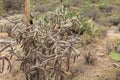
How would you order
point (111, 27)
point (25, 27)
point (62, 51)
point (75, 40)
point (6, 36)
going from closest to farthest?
point (62, 51) → point (75, 40) → point (25, 27) → point (6, 36) → point (111, 27)

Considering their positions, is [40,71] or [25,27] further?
[25,27]

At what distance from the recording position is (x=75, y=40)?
6.15m

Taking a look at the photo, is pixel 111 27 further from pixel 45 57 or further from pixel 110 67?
pixel 45 57

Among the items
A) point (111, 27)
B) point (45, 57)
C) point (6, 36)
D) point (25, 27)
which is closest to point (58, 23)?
point (25, 27)

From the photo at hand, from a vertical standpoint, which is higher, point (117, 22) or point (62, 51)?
point (62, 51)

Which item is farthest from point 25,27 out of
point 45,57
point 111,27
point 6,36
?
point 111,27

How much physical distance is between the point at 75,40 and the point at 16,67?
2.06 m

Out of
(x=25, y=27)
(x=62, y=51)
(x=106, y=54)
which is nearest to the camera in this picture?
(x=62, y=51)

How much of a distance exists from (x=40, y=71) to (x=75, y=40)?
0.93m

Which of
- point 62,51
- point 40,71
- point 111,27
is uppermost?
point 62,51

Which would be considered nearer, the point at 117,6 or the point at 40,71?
the point at 40,71

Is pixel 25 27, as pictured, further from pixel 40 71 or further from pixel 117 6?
pixel 117 6

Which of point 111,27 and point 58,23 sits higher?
point 58,23

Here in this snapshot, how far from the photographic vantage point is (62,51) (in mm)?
5734
